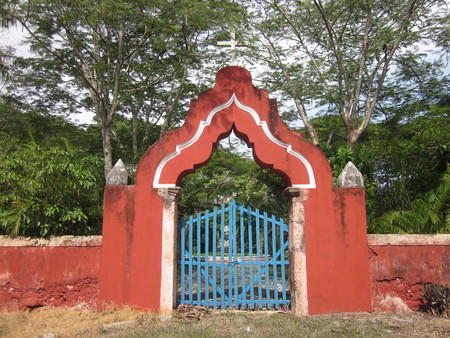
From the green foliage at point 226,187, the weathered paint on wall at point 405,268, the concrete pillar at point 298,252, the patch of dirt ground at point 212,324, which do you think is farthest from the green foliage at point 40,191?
the green foliage at point 226,187

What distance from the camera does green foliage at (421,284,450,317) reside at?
5020 millimetres

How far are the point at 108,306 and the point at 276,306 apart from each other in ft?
8.60

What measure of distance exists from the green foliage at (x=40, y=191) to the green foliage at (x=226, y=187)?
6810 mm

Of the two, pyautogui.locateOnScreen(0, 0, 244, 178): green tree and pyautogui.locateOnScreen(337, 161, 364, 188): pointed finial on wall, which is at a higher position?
pyautogui.locateOnScreen(0, 0, 244, 178): green tree

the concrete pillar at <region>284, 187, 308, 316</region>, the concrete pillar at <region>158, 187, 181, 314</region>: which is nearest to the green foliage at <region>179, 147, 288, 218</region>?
the concrete pillar at <region>284, 187, 308, 316</region>

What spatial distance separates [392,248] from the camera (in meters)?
5.41

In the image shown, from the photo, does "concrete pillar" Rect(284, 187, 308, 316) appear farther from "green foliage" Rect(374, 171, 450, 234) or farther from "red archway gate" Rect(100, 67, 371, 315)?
"green foliage" Rect(374, 171, 450, 234)

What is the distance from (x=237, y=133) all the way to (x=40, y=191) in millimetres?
3439

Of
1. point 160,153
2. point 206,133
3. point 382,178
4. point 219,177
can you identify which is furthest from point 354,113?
point 160,153

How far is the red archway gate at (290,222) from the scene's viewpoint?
5.27 meters

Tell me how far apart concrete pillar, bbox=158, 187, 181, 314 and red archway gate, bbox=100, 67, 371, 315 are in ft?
0.05

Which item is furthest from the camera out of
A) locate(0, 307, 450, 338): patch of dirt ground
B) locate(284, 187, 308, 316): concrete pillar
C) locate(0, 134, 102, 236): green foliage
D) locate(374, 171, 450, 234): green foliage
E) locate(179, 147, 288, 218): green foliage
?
locate(179, 147, 288, 218): green foliage

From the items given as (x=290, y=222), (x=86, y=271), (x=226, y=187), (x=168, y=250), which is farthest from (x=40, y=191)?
(x=226, y=187)

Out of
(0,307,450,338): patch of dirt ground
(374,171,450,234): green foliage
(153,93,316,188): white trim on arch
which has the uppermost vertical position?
(153,93,316,188): white trim on arch
